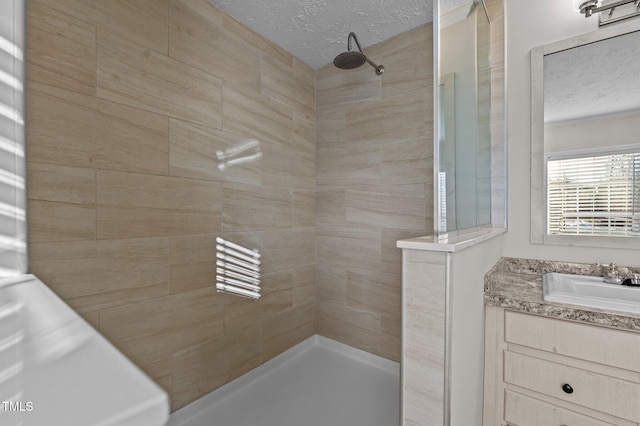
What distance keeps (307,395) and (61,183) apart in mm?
1739

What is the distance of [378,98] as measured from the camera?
2.23 m

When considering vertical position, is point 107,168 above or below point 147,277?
above

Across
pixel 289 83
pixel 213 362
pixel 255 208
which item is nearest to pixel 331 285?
pixel 255 208

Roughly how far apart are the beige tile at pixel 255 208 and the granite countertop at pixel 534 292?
1.40 m

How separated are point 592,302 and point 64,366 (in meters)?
1.57

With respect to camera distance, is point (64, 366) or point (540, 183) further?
point (540, 183)

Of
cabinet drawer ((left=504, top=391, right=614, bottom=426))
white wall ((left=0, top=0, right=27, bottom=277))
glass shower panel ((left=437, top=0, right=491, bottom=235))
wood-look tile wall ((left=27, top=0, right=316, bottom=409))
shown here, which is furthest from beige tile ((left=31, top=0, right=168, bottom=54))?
cabinet drawer ((left=504, top=391, right=614, bottom=426))

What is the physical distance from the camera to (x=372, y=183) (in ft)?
7.38

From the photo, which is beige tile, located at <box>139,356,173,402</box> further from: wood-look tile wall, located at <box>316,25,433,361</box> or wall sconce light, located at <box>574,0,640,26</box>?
wall sconce light, located at <box>574,0,640,26</box>

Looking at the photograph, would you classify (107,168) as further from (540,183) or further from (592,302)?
(540,183)

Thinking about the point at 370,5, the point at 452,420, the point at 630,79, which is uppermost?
the point at 370,5

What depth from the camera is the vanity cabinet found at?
1036 millimetres

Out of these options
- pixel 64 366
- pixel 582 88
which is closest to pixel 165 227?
pixel 64 366

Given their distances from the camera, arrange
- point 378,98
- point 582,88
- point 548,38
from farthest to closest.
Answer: point 378,98 < point 548,38 < point 582,88
